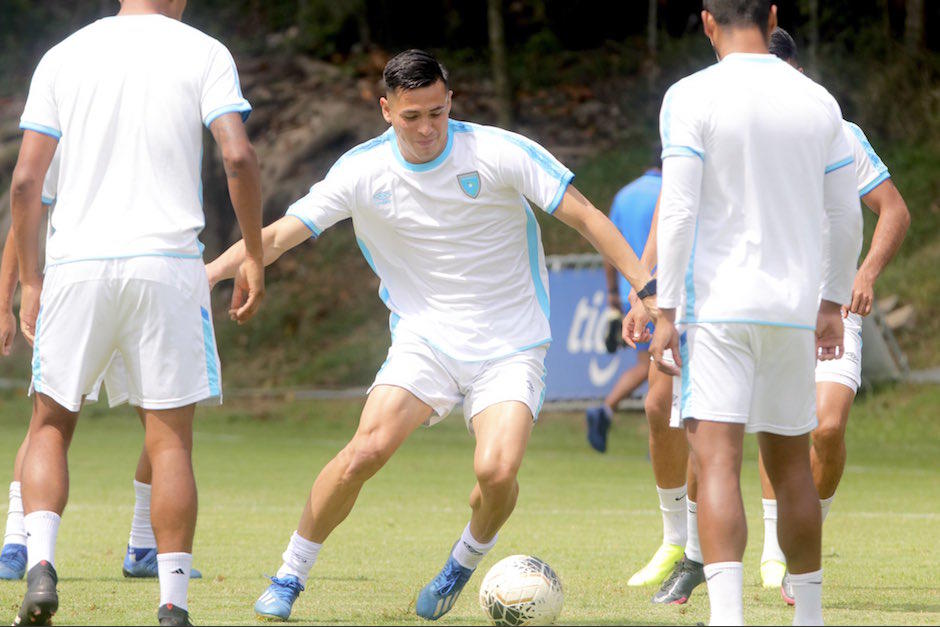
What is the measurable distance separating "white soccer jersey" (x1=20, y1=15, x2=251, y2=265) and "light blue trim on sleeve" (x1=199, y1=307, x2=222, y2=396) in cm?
23

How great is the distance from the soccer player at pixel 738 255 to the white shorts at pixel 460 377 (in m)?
1.14

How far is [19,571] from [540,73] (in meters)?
20.6

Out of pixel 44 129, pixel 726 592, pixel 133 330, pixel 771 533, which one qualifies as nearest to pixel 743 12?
pixel 726 592

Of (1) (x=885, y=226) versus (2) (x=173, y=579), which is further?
(1) (x=885, y=226)

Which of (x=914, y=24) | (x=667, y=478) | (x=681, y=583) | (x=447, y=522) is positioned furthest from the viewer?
(x=914, y=24)

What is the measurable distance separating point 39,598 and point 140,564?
2.16 m

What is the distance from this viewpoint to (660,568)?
6961 mm

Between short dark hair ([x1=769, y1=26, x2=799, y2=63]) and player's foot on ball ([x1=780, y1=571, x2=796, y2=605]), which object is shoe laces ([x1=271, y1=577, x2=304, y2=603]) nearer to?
player's foot on ball ([x1=780, y1=571, x2=796, y2=605])

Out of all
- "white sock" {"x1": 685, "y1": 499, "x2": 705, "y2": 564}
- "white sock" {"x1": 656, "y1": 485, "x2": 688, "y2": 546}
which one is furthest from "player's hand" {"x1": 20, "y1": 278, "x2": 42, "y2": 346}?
"white sock" {"x1": 656, "y1": 485, "x2": 688, "y2": 546}

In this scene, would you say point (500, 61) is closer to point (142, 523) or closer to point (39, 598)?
point (142, 523)

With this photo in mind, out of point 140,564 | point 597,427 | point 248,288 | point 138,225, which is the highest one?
point 138,225

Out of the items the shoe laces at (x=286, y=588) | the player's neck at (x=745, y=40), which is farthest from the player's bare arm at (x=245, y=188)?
the player's neck at (x=745, y=40)

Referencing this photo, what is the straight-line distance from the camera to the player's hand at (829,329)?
521 centimetres

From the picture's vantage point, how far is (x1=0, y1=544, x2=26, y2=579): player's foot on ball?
22.8 feet
